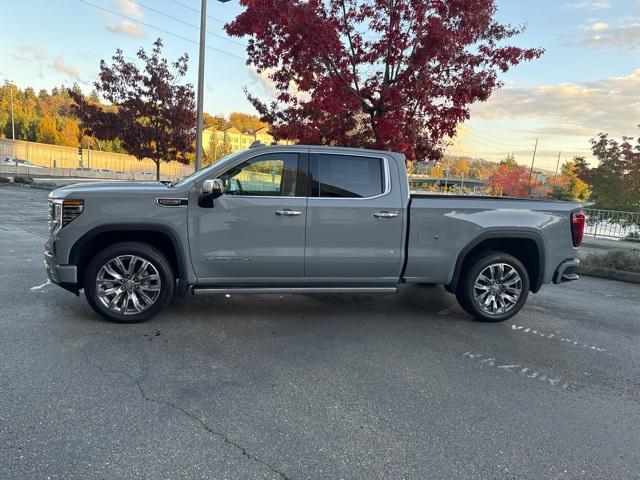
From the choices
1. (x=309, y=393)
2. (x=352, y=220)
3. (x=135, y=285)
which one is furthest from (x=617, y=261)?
(x=135, y=285)

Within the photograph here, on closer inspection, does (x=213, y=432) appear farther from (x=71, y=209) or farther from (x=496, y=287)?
(x=496, y=287)

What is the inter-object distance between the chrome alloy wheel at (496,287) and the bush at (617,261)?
15.5ft

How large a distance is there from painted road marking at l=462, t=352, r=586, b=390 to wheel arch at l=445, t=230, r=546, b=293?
1.17m

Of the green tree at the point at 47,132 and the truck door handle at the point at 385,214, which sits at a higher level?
the green tree at the point at 47,132

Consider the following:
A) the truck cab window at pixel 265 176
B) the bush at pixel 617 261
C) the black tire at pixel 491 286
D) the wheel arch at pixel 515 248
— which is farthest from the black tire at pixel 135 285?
the bush at pixel 617 261

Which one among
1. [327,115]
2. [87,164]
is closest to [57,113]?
[87,164]

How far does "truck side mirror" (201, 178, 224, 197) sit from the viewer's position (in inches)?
173

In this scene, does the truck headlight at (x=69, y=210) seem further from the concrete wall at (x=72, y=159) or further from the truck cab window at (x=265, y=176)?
the concrete wall at (x=72, y=159)

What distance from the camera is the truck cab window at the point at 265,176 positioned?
4715 mm

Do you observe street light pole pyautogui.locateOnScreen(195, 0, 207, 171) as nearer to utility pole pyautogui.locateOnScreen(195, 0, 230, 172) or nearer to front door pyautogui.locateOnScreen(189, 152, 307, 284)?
utility pole pyautogui.locateOnScreen(195, 0, 230, 172)

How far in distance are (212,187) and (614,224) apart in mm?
13837

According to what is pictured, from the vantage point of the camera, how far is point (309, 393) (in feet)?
11.0

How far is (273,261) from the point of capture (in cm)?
474

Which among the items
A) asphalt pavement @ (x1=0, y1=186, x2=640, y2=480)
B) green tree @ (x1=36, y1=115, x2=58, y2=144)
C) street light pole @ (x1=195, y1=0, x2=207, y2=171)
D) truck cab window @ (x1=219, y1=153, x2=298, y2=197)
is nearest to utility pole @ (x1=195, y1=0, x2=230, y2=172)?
street light pole @ (x1=195, y1=0, x2=207, y2=171)
